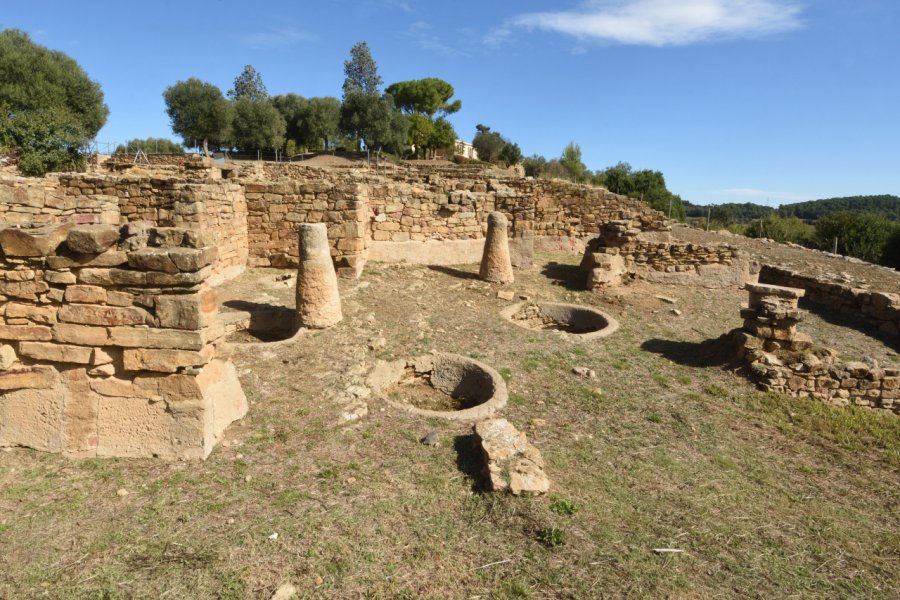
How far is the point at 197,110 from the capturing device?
35.2m

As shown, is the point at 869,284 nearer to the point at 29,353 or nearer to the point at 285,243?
the point at 285,243

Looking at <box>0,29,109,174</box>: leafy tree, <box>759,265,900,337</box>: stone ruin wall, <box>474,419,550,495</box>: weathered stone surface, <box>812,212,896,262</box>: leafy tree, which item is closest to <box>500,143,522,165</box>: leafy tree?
<box>812,212,896,262</box>: leafy tree

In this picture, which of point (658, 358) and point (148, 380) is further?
point (658, 358)

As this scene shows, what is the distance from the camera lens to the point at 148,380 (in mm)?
4516

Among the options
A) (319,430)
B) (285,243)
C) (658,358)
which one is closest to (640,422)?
(658,358)

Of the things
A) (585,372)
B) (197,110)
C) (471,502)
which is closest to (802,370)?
(585,372)

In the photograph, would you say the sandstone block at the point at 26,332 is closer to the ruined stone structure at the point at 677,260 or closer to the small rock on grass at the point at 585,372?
the small rock on grass at the point at 585,372

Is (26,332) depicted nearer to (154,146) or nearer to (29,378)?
(29,378)

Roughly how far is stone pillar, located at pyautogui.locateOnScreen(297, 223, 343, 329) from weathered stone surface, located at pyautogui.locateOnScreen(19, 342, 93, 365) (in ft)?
12.4

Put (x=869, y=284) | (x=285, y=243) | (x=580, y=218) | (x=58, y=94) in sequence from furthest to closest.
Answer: (x=58, y=94) → (x=580, y=218) → (x=869, y=284) → (x=285, y=243)

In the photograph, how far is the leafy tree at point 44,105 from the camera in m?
20.5

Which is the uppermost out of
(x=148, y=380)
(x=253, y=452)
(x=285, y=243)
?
(x=285, y=243)

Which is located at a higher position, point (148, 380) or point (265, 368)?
point (148, 380)

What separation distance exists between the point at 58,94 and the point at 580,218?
30.9 meters
